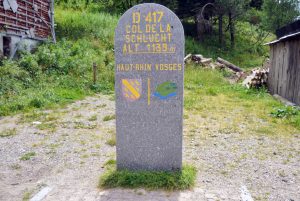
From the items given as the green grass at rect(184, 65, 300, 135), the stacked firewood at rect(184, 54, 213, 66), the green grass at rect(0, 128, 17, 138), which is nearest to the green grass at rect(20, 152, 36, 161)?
the green grass at rect(0, 128, 17, 138)

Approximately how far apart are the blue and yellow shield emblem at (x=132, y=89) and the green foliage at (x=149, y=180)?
1038mm

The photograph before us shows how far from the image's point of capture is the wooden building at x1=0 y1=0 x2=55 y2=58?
555 inches

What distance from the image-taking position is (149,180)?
4504 mm

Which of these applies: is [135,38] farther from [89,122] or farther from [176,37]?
[89,122]

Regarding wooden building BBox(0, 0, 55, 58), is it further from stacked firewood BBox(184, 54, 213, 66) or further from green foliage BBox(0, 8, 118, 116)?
stacked firewood BBox(184, 54, 213, 66)

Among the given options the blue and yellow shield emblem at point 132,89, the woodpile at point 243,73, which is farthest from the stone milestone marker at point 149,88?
the woodpile at point 243,73

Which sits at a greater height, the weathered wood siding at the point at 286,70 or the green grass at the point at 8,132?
the weathered wood siding at the point at 286,70

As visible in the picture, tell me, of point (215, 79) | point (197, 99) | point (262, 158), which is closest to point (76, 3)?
point (215, 79)

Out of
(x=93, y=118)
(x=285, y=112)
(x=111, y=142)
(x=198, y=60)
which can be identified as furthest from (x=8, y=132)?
(x=198, y=60)

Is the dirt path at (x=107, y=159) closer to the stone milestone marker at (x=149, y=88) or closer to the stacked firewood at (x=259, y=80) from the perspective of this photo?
the stone milestone marker at (x=149, y=88)

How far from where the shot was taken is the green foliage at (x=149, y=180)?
4.43m

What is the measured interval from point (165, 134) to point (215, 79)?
11.5 m

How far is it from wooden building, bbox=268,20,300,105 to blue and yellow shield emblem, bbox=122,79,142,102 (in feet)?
22.4

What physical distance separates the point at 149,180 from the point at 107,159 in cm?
139
